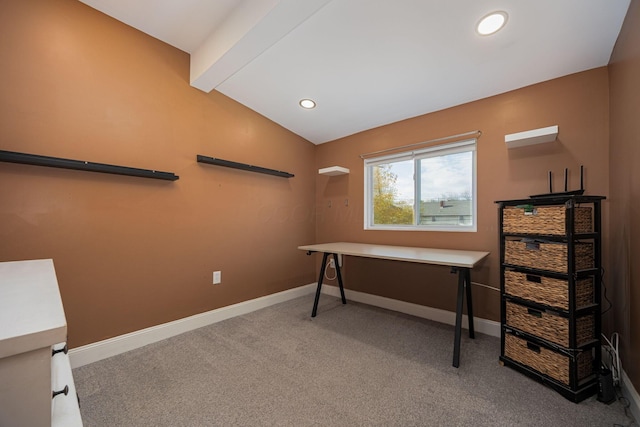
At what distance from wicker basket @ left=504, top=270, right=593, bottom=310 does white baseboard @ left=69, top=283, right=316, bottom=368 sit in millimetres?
2374

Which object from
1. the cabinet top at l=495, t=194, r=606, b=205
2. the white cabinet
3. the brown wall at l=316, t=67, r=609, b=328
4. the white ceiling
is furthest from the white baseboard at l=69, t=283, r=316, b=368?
the cabinet top at l=495, t=194, r=606, b=205

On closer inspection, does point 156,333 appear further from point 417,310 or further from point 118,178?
point 417,310

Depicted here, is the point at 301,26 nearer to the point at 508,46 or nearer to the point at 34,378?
the point at 508,46

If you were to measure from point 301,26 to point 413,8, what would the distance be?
0.73 meters

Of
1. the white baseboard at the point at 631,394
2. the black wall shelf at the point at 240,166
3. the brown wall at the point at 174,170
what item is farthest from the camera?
the black wall shelf at the point at 240,166

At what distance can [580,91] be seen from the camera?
1952 millimetres

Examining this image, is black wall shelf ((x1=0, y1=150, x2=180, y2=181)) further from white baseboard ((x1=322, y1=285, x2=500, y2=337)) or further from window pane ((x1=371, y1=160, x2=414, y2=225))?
white baseboard ((x1=322, y1=285, x2=500, y2=337))

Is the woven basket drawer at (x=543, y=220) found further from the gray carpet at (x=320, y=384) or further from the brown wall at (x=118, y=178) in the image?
the brown wall at (x=118, y=178)

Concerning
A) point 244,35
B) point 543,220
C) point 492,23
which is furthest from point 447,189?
point 244,35

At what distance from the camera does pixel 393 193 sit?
3107 mm

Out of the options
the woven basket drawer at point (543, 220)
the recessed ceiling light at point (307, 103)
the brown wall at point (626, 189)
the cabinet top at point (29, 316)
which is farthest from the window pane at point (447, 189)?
the cabinet top at point (29, 316)

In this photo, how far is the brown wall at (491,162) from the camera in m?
1.92

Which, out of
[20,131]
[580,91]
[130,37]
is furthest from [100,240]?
[580,91]

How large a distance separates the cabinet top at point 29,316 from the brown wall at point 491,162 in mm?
2697
